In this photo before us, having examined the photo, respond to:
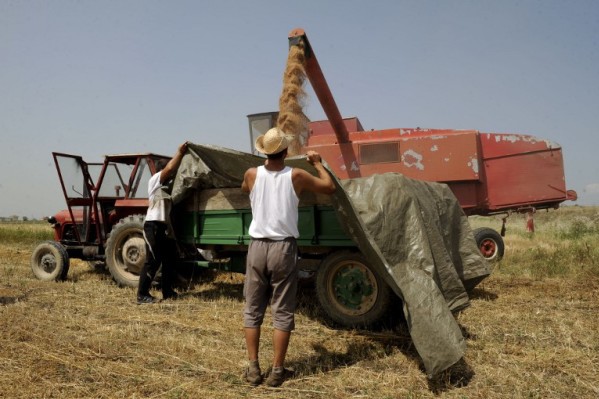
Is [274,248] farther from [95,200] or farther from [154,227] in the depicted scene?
[95,200]

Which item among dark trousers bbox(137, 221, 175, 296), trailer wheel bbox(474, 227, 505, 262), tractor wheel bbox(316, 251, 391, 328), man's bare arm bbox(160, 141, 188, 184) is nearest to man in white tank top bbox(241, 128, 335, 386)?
tractor wheel bbox(316, 251, 391, 328)

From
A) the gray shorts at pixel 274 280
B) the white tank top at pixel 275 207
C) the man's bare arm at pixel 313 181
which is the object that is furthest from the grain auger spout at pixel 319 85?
the gray shorts at pixel 274 280

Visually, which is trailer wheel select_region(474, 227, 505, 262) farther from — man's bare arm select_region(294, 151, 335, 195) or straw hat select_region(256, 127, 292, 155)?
straw hat select_region(256, 127, 292, 155)

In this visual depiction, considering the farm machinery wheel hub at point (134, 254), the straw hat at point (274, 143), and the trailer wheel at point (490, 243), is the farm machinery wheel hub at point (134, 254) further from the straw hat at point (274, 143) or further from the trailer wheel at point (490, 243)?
the trailer wheel at point (490, 243)

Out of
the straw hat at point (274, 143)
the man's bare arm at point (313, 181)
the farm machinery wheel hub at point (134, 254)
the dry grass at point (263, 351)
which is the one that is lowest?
the dry grass at point (263, 351)

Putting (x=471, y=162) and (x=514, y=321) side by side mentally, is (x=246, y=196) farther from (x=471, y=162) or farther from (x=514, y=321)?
(x=471, y=162)

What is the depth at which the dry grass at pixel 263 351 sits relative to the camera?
310cm

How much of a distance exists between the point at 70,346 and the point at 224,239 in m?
2.27

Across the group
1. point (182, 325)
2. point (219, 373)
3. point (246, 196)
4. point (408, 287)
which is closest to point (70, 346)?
point (182, 325)

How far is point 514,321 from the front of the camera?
4754 millimetres

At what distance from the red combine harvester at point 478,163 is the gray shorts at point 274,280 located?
528cm

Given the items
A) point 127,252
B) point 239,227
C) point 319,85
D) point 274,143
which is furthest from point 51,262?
point 274,143

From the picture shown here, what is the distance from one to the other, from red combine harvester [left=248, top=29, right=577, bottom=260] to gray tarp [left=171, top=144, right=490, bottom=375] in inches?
120

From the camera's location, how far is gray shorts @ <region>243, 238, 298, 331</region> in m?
3.32
